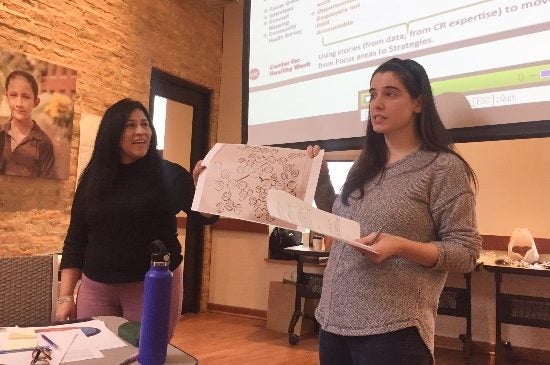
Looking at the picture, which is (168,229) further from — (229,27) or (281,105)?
(229,27)

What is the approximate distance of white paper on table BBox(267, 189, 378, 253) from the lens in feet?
3.14

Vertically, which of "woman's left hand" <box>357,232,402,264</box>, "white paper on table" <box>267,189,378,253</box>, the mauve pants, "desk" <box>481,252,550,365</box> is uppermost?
"white paper on table" <box>267,189,378,253</box>

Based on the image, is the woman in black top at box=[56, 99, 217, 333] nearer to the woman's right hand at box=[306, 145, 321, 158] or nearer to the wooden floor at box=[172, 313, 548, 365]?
the woman's right hand at box=[306, 145, 321, 158]

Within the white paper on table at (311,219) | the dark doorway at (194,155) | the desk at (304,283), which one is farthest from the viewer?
the dark doorway at (194,155)

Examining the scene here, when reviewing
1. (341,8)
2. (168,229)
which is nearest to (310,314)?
(168,229)

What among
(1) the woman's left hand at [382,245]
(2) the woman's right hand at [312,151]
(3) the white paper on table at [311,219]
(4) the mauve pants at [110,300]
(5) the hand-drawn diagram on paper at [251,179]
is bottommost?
(4) the mauve pants at [110,300]

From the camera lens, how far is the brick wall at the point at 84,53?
3080 millimetres

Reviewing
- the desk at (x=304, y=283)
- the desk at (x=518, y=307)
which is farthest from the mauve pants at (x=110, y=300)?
the desk at (x=518, y=307)

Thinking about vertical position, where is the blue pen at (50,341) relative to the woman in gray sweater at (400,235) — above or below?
below

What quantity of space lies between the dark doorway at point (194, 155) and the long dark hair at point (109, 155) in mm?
2820

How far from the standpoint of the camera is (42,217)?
3.25m

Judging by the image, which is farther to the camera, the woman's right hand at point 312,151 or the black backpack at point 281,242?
the black backpack at point 281,242

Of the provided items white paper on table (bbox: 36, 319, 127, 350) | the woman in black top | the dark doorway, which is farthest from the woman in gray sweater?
the dark doorway

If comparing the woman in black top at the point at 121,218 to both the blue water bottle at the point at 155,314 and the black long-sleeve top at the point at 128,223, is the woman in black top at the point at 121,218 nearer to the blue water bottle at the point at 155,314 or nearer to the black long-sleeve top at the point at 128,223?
the black long-sleeve top at the point at 128,223
